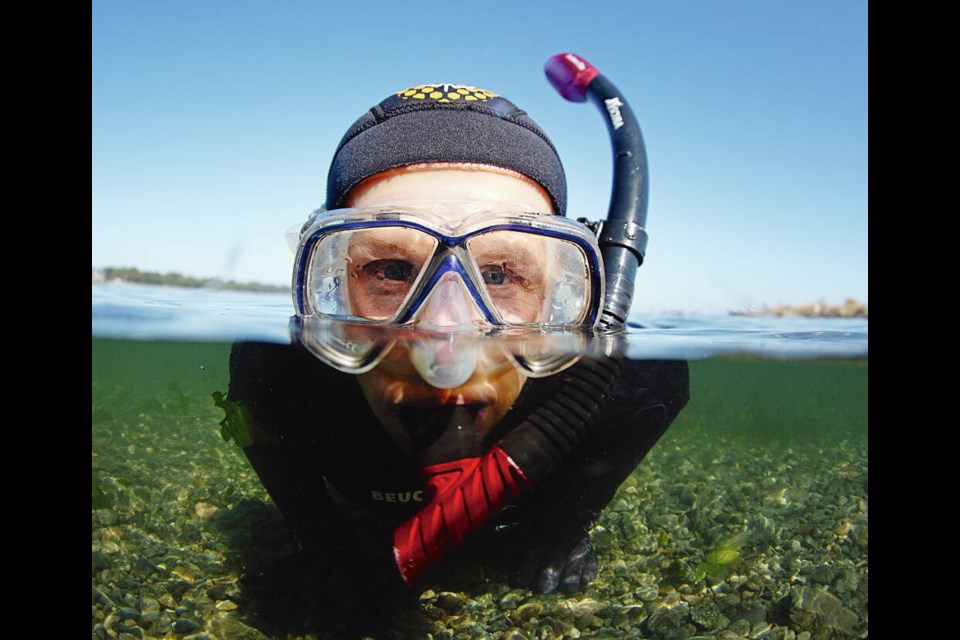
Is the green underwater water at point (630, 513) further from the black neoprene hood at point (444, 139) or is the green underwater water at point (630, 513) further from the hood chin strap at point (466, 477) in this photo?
the black neoprene hood at point (444, 139)

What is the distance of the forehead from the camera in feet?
11.0

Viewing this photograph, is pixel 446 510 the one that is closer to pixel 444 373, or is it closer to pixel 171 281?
pixel 444 373

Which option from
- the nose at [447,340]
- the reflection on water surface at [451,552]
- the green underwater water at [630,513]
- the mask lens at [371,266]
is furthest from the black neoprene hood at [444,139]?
the green underwater water at [630,513]

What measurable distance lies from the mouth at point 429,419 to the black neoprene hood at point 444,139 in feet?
5.23

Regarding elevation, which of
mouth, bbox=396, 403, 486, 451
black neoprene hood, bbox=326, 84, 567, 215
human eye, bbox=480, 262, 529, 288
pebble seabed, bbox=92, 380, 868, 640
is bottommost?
pebble seabed, bbox=92, 380, 868, 640

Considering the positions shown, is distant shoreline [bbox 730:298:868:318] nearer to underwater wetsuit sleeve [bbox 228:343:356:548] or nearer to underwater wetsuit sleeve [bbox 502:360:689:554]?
underwater wetsuit sleeve [bbox 502:360:689:554]

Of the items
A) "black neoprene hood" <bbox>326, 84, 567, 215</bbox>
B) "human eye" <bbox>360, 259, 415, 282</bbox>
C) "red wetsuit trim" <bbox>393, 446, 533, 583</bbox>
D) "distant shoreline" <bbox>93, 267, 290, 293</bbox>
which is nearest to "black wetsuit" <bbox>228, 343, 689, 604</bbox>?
"red wetsuit trim" <bbox>393, 446, 533, 583</bbox>

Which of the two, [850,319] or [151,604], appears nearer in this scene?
[151,604]

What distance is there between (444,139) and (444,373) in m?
1.64
